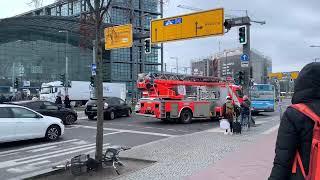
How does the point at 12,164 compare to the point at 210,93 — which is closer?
the point at 12,164

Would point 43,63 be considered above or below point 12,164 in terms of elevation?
above

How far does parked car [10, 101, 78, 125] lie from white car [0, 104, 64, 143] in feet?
17.6

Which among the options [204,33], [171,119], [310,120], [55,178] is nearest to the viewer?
[310,120]

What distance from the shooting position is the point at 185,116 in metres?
25.5

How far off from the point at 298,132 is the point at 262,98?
35.2 meters

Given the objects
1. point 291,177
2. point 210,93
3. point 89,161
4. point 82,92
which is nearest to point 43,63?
point 82,92

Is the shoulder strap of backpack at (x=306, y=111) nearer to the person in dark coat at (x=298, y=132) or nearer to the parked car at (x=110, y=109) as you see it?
the person in dark coat at (x=298, y=132)

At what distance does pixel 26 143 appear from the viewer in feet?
53.3

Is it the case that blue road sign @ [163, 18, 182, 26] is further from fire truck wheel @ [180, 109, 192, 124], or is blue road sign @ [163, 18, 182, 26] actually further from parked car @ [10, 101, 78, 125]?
parked car @ [10, 101, 78, 125]

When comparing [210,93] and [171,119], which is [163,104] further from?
[210,93]

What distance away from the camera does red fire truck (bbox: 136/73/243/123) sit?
24.7 metres

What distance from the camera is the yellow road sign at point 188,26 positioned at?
2325 centimetres

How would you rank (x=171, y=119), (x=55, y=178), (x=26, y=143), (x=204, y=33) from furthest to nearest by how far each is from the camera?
1. (x=171, y=119)
2. (x=204, y=33)
3. (x=26, y=143)
4. (x=55, y=178)

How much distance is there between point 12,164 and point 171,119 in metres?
15.0
